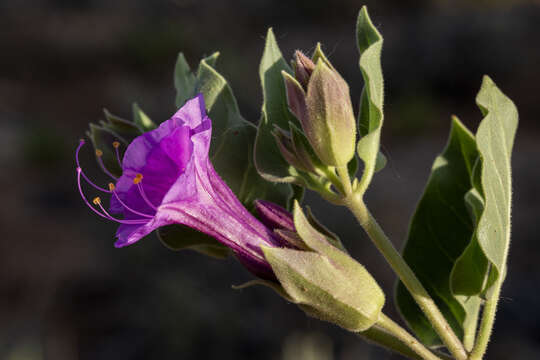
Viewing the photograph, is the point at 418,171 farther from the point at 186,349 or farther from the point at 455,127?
the point at 455,127

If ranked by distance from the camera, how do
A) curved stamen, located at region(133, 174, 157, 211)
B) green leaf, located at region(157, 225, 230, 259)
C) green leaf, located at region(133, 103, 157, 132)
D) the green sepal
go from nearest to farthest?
the green sepal < curved stamen, located at region(133, 174, 157, 211) < green leaf, located at region(157, 225, 230, 259) < green leaf, located at region(133, 103, 157, 132)

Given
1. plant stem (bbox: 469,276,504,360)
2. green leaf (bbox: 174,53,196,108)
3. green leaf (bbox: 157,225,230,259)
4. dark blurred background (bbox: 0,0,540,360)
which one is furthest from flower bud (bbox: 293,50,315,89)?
dark blurred background (bbox: 0,0,540,360)

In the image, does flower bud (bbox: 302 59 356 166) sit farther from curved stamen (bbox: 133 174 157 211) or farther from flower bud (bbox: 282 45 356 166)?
curved stamen (bbox: 133 174 157 211)

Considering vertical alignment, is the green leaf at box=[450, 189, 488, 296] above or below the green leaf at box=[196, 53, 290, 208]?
below

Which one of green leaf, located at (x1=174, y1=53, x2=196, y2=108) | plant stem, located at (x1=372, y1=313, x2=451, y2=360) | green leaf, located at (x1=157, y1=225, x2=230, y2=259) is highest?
green leaf, located at (x1=174, y1=53, x2=196, y2=108)

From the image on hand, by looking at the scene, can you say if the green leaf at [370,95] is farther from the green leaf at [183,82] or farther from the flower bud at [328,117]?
the green leaf at [183,82]

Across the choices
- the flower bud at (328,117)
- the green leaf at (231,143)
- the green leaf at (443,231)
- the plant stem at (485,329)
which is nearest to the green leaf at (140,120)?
the green leaf at (231,143)
